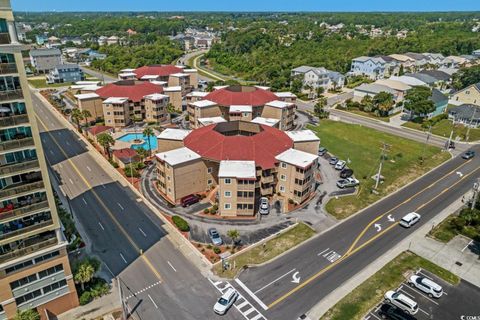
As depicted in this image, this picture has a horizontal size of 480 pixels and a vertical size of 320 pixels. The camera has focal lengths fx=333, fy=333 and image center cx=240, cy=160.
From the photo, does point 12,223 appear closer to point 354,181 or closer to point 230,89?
point 354,181

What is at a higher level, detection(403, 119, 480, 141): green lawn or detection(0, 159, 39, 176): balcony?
detection(0, 159, 39, 176): balcony

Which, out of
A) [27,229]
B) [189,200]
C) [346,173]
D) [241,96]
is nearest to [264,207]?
[189,200]

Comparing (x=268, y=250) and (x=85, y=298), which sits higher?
(x=85, y=298)

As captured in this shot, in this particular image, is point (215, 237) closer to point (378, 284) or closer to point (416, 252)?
point (378, 284)

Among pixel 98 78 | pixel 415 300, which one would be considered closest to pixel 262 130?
pixel 415 300

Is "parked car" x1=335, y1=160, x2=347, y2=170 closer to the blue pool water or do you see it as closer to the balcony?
the blue pool water

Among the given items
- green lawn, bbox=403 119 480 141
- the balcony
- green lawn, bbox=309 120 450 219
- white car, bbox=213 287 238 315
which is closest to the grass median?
white car, bbox=213 287 238 315
